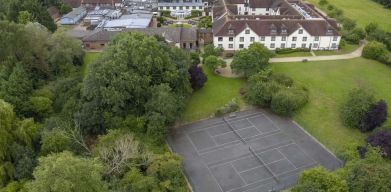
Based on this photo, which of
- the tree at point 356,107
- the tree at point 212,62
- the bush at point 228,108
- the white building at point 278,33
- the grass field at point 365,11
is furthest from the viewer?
the grass field at point 365,11

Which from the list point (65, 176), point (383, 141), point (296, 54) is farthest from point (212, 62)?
point (65, 176)

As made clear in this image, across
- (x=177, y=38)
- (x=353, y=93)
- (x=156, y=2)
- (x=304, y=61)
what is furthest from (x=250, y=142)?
(x=156, y=2)

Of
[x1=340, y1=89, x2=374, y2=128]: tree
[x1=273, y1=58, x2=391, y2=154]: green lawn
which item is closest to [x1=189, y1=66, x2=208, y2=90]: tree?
[x1=273, y1=58, x2=391, y2=154]: green lawn

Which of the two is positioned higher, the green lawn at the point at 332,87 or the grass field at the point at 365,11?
the grass field at the point at 365,11

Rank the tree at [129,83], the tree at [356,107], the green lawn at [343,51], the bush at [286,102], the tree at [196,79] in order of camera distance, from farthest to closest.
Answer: the green lawn at [343,51]
the tree at [196,79]
the bush at [286,102]
the tree at [356,107]
the tree at [129,83]

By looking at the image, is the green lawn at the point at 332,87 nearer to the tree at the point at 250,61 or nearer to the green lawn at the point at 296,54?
the green lawn at the point at 296,54

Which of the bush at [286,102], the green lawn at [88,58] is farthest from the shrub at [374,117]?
the green lawn at [88,58]

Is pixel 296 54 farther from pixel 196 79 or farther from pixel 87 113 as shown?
pixel 87 113

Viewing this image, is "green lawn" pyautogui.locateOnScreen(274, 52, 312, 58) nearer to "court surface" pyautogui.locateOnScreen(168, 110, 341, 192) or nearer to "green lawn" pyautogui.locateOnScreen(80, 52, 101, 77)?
"court surface" pyautogui.locateOnScreen(168, 110, 341, 192)
